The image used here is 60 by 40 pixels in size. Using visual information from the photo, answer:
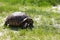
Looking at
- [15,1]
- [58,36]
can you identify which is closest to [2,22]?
[58,36]

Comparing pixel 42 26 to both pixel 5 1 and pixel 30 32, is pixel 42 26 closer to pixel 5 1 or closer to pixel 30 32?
pixel 30 32

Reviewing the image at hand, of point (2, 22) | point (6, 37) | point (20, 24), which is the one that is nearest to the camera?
point (6, 37)

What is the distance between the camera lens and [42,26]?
760 centimetres

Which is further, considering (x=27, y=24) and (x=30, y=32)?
(x=27, y=24)

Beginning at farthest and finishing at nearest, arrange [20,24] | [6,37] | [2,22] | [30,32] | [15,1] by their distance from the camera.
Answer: [15,1]
[2,22]
[20,24]
[30,32]
[6,37]

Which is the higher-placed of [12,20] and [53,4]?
[12,20]

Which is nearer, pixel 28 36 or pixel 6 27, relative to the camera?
pixel 28 36

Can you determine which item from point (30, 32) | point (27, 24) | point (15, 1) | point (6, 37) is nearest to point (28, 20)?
point (27, 24)

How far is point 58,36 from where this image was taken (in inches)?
258

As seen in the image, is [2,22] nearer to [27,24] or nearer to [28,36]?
[27,24]

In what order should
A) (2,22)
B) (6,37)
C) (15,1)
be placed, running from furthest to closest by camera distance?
(15,1)
(2,22)
(6,37)

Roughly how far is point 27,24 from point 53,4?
6741 millimetres

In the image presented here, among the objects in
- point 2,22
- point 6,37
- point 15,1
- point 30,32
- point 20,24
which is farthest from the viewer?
point 15,1

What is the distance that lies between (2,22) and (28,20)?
1109 millimetres
